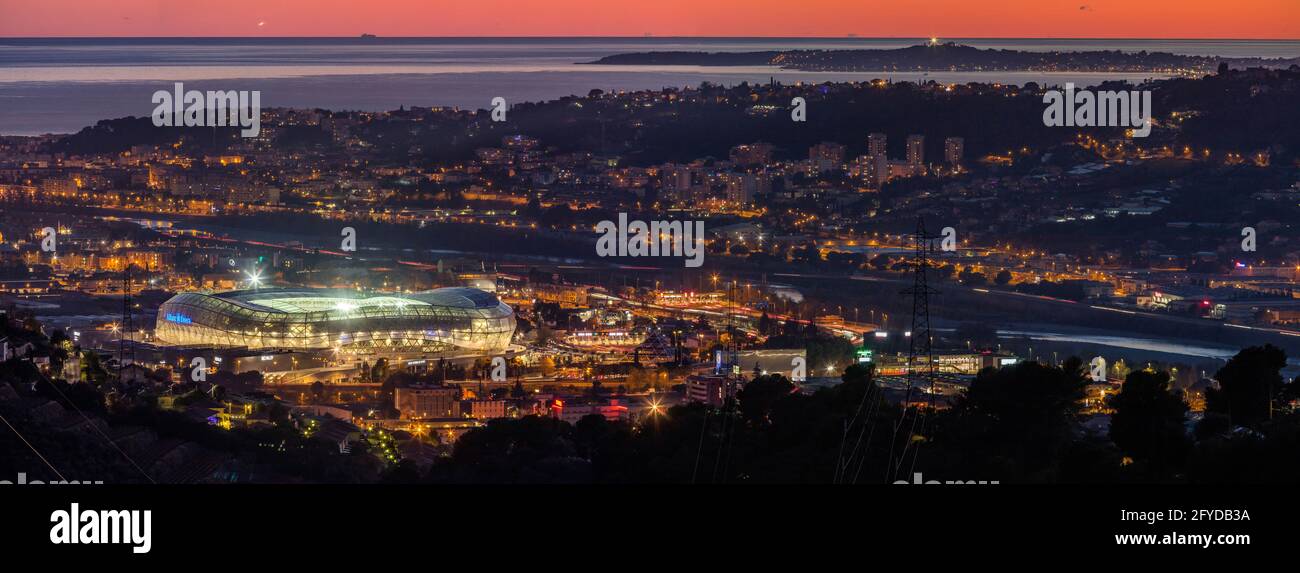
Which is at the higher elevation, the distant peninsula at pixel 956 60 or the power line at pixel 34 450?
the distant peninsula at pixel 956 60

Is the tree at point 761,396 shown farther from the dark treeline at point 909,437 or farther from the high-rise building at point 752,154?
the high-rise building at point 752,154

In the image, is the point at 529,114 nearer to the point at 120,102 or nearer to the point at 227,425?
the point at 120,102

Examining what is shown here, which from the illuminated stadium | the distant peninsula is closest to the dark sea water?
the distant peninsula

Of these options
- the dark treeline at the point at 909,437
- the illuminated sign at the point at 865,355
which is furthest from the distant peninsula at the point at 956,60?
the dark treeline at the point at 909,437

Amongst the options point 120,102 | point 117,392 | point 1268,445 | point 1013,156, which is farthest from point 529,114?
point 1268,445

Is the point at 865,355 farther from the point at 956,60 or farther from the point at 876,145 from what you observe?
the point at 956,60

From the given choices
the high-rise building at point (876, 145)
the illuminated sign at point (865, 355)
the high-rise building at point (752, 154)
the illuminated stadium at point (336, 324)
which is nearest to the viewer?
the illuminated sign at point (865, 355)
